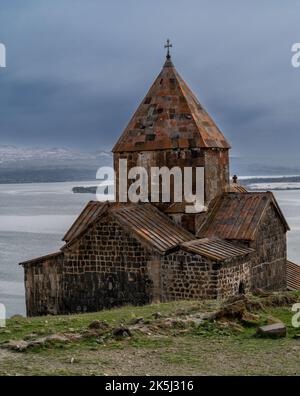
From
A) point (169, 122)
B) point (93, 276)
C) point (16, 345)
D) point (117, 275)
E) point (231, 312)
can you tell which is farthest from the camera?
point (169, 122)

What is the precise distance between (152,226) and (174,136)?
230 cm

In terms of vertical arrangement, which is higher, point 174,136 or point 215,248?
point 174,136

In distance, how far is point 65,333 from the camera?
8.35m

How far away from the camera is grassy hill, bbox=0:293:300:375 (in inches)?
267

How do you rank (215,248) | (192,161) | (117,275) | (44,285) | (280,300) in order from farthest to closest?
(192,161), (44,285), (117,275), (215,248), (280,300)

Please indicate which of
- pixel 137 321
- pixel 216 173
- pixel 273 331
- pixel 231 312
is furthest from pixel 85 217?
pixel 273 331

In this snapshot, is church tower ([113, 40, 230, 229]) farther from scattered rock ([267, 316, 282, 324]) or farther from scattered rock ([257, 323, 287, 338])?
scattered rock ([257, 323, 287, 338])

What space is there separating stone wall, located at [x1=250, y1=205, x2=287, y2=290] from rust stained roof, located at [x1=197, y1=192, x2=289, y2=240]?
29 centimetres

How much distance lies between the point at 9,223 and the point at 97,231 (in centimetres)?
4280

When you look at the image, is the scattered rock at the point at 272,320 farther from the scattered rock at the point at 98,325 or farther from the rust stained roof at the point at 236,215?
the rust stained roof at the point at 236,215

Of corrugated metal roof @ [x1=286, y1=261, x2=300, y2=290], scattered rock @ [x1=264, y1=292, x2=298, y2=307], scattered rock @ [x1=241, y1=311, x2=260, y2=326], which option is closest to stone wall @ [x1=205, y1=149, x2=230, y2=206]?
corrugated metal roof @ [x1=286, y1=261, x2=300, y2=290]

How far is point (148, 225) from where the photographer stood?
1348cm

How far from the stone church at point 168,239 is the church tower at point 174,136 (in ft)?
0.08

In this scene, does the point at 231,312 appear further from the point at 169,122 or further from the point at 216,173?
the point at 169,122
